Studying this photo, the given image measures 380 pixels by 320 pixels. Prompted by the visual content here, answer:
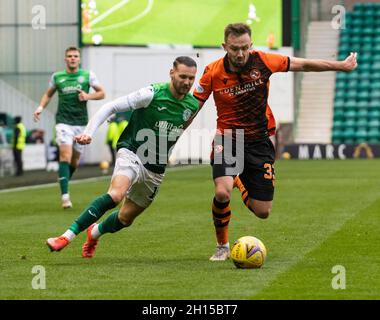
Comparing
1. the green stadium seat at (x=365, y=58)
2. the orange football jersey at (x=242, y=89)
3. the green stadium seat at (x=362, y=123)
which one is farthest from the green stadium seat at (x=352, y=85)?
the orange football jersey at (x=242, y=89)

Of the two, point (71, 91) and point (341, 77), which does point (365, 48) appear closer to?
point (341, 77)

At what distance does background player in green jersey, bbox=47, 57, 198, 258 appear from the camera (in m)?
10.7

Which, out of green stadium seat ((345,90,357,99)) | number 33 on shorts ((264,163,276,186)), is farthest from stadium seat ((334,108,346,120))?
number 33 on shorts ((264,163,276,186))

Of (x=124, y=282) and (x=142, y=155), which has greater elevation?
(x=142, y=155)

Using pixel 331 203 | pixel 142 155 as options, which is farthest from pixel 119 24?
pixel 142 155

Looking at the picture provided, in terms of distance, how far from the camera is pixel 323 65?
10891 mm

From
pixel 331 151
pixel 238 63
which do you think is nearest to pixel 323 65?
pixel 238 63

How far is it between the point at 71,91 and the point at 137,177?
24.8 feet

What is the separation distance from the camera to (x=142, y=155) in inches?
430

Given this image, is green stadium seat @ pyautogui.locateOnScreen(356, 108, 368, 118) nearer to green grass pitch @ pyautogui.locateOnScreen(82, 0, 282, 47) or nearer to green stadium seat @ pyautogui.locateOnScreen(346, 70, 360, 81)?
green stadium seat @ pyautogui.locateOnScreen(346, 70, 360, 81)

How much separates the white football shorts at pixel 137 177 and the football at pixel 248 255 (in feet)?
3.66

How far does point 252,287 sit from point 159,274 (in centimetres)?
112

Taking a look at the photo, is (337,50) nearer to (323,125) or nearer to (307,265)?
(323,125)

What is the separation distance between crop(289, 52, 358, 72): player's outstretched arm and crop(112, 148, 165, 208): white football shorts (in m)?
1.69
